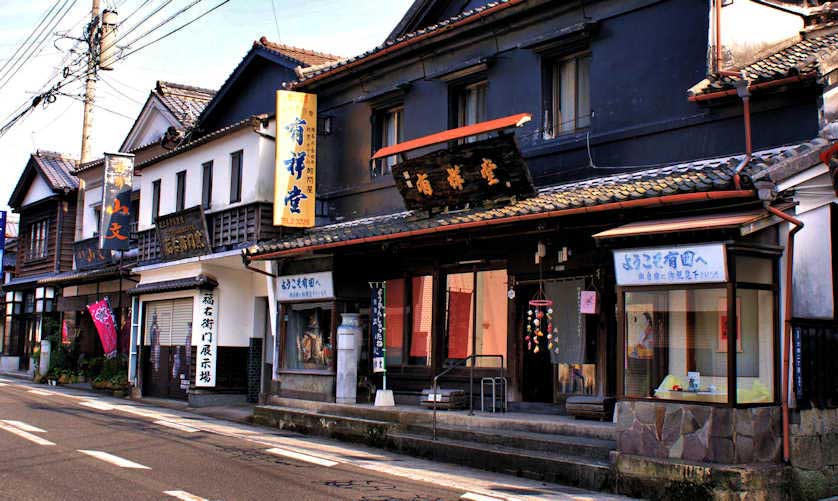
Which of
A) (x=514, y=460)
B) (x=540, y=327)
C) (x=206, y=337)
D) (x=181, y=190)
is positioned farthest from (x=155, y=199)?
(x=514, y=460)

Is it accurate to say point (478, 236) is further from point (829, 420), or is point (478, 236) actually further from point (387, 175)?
point (829, 420)

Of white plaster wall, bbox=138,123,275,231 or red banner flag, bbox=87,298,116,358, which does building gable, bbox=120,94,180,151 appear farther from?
red banner flag, bbox=87,298,116,358

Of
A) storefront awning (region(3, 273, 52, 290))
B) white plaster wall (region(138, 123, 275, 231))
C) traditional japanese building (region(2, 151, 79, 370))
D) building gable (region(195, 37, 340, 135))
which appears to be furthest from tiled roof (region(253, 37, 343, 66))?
storefront awning (region(3, 273, 52, 290))

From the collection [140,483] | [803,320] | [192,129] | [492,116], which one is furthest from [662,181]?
[192,129]

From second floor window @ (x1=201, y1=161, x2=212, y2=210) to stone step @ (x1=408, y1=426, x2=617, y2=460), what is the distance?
39.9ft

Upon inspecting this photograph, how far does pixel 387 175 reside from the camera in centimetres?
1973

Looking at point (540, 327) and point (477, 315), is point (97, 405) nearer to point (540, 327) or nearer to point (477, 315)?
point (477, 315)

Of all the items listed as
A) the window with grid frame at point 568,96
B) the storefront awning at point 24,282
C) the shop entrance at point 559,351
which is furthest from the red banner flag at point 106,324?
the window with grid frame at point 568,96

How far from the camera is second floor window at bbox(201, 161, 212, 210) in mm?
24219

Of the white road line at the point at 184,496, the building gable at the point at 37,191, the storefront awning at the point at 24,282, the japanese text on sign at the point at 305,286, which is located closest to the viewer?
the white road line at the point at 184,496

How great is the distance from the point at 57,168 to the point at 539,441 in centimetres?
3195

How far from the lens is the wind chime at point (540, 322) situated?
1507 cm

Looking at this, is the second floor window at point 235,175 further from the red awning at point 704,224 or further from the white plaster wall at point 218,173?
the red awning at point 704,224

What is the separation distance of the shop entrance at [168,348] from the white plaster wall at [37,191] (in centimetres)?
1371
